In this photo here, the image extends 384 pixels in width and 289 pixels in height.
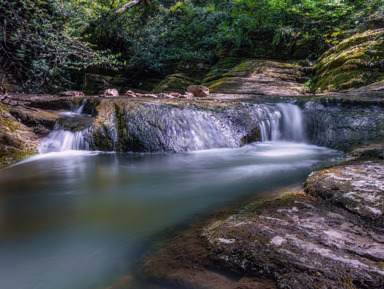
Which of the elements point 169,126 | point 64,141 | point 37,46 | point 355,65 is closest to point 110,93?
point 37,46

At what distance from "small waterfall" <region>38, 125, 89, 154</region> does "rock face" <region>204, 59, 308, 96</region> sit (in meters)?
6.96

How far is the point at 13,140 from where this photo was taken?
462cm

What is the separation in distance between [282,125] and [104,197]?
5584mm

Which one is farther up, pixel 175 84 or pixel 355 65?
pixel 175 84

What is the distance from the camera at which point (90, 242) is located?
5.93 ft

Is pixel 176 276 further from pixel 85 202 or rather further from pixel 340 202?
pixel 85 202

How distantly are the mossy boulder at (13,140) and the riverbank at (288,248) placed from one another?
4187 millimetres

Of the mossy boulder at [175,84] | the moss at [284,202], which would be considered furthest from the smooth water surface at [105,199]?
the mossy boulder at [175,84]

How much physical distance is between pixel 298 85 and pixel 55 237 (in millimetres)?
11098

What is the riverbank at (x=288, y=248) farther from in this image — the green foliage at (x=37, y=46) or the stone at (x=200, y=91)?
the stone at (x=200, y=91)

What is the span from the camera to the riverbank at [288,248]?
44.5 inches

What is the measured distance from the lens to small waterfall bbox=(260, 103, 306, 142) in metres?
6.70

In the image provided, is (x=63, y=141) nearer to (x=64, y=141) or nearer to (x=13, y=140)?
(x=64, y=141)

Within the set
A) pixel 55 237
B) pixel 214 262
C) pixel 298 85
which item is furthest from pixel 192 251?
pixel 298 85
